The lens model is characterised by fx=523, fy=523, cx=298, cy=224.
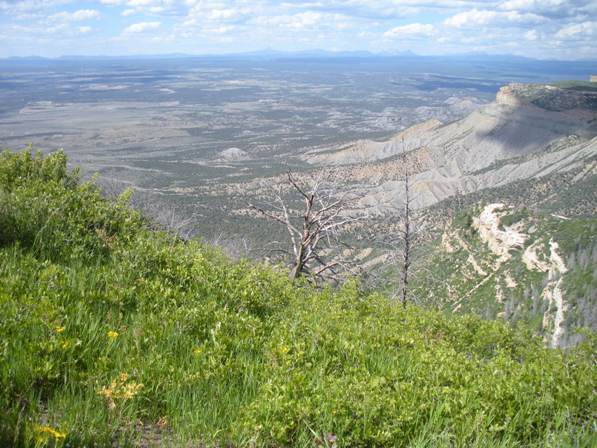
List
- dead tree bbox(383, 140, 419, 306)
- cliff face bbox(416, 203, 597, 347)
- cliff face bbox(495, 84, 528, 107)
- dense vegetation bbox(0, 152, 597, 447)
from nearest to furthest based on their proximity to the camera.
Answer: dense vegetation bbox(0, 152, 597, 447) < dead tree bbox(383, 140, 419, 306) < cliff face bbox(416, 203, 597, 347) < cliff face bbox(495, 84, 528, 107)

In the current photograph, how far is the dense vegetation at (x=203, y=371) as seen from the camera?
3.16 meters

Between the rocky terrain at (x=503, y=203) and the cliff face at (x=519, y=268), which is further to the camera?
the rocky terrain at (x=503, y=203)

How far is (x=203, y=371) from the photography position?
377cm

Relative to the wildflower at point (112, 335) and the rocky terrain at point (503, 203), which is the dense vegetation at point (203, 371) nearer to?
the wildflower at point (112, 335)

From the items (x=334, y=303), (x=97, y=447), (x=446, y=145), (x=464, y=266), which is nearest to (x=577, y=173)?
(x=464, y=266)

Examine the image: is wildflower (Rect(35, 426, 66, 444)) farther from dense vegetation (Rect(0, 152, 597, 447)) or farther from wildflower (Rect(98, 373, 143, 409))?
wildflower (Rect(98, 373, 143, 409))

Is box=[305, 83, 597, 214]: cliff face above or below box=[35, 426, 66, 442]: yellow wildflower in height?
below

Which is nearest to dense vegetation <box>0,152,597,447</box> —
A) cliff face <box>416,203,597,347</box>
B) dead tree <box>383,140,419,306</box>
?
dead tree <box>383,140,419,306</box>

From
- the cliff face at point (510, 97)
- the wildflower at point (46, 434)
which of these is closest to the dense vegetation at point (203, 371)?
the wildflower at point (46, 434)

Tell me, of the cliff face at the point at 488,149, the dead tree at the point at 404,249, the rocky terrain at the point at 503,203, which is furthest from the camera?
the cliff face at the point at 488,149

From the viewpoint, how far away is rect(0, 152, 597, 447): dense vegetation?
3156mm

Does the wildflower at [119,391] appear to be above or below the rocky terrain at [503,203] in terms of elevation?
above

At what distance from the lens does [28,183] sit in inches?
312

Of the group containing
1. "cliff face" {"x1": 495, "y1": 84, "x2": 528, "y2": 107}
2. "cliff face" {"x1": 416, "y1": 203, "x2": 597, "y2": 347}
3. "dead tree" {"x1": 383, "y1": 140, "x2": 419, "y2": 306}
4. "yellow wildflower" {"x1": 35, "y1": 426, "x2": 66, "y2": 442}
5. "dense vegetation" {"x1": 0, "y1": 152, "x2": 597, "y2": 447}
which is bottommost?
"cliff face" {"x1": 416, "y1": 203, "x2": 597, "y2": 347}
